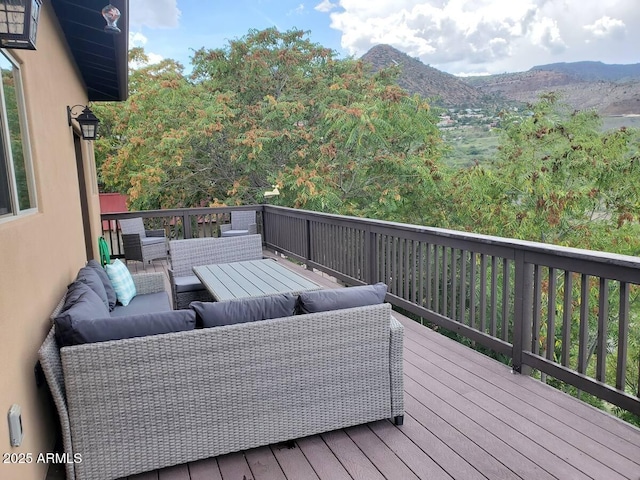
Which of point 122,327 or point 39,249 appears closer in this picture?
point 122,327

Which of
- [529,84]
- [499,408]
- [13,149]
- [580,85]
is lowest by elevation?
[499,408]

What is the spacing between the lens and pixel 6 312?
1796 millimetres

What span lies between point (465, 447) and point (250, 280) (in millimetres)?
2249

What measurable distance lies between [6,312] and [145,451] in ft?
2.95

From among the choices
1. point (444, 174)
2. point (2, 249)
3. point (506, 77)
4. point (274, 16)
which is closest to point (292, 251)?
point (444, 174)

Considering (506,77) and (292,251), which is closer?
(292,251)

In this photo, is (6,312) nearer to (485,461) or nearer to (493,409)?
(485,461)

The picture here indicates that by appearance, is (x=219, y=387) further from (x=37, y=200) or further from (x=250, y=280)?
(x=250, y=280)

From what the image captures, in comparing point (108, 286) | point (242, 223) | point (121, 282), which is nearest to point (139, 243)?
point (242, 223)

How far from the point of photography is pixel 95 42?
5027mm

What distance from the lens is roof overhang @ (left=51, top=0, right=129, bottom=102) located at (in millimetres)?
4020

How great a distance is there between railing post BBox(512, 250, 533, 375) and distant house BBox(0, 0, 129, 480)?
9.47 feet

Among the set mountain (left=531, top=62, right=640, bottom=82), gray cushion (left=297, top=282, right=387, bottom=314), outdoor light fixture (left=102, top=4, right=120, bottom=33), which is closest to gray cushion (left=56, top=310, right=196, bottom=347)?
gray cushion (left=297, top=282, right=387, bottom=314)

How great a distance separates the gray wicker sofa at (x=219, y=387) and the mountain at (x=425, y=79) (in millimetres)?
11970
